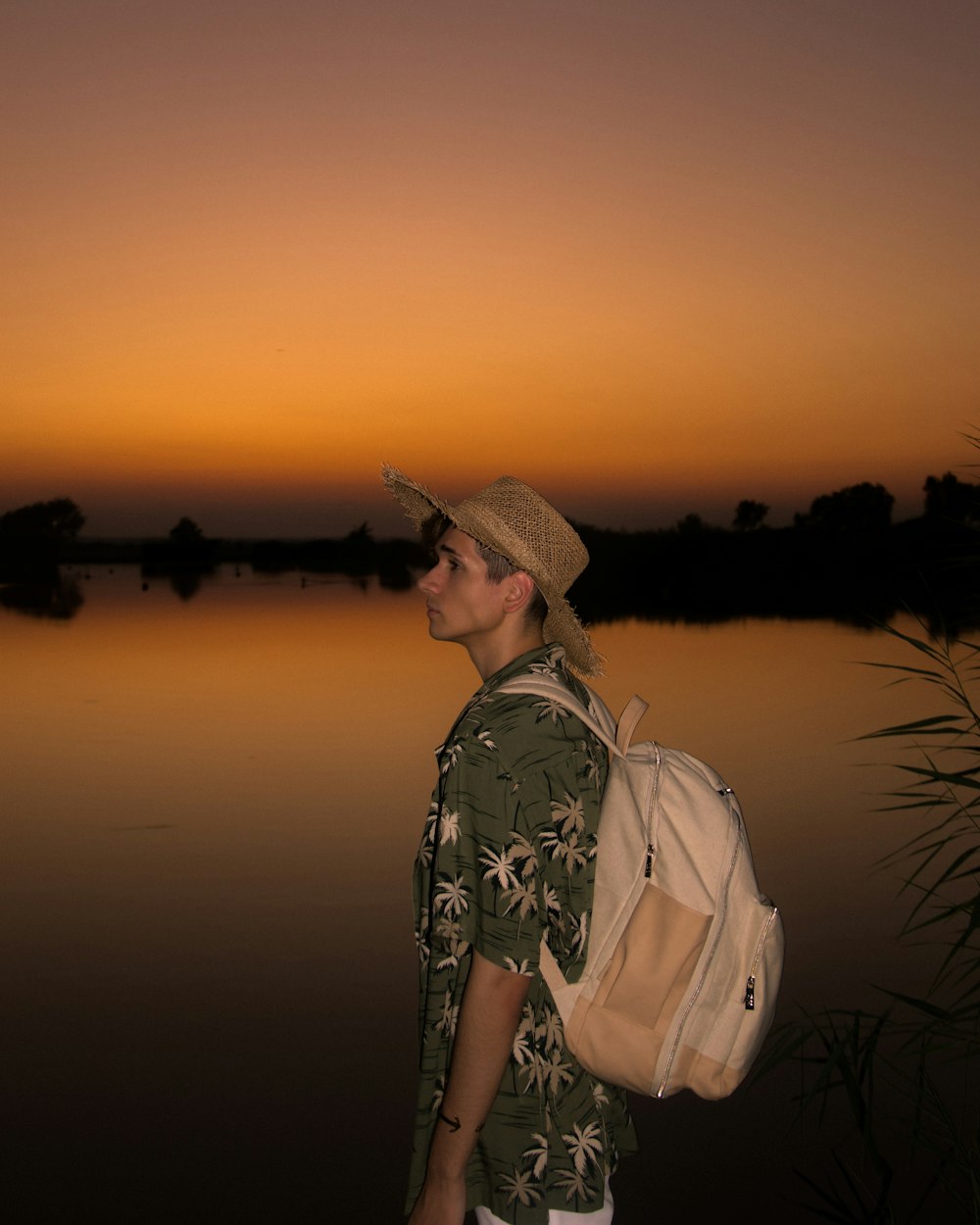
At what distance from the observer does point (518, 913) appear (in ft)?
5.31

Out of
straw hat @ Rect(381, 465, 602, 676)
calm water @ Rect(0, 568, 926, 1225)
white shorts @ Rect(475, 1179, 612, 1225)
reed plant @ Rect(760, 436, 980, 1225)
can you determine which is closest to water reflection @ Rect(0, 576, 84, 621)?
calm water @ Rect(0, 568, 926, 1225)

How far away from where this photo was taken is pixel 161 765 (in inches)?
488

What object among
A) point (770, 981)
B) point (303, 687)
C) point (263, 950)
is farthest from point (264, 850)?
point (303, 687)

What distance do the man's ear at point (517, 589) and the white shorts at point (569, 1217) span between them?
0.81 meters

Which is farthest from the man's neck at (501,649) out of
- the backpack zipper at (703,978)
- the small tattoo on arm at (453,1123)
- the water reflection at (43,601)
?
the water reflection at (43,601)

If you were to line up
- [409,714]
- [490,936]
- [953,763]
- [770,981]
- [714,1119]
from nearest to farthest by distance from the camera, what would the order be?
1. [490,936]
2. [770,981]
3. [714,1119]
4. [953,763]
5. [409,714]

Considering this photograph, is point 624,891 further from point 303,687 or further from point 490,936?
point 303,687

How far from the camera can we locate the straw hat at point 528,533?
1.87m

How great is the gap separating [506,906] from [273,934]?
5681mm

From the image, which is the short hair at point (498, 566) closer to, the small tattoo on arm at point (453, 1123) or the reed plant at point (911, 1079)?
the small tattoo on arm at point (453, 1123)

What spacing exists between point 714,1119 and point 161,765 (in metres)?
8.34

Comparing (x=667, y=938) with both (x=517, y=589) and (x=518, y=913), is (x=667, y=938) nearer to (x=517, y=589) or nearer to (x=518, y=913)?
(x=518, y=913)

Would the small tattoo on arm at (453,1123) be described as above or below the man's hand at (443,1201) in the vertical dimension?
above

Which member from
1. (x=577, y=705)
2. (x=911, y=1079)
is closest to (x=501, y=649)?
(x=577, y=705)
